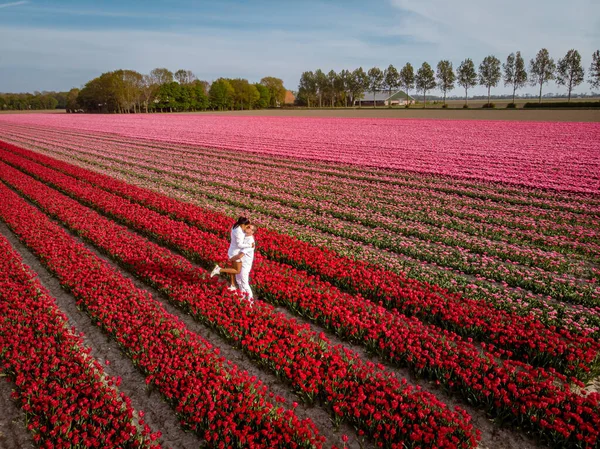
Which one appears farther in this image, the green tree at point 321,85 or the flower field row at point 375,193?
the green tree at point 321,85

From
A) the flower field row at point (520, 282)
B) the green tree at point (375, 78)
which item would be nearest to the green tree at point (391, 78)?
the green tree at point (375, 78)

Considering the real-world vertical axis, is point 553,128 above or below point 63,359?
above

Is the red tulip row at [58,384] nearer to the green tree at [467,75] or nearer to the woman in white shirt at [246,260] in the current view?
the woman in white shirt at [246,260]

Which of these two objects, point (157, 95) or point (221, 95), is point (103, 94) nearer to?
point (157, 95)

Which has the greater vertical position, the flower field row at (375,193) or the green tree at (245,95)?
the green tree at (245,95)

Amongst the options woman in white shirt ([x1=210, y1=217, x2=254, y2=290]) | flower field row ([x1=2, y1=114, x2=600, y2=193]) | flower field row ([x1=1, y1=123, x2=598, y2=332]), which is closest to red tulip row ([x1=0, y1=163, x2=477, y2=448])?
woman in white shirt ([x1=210, y1=217, x2=254, y2=290])

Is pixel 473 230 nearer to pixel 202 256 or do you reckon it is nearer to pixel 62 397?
pixel 202 256

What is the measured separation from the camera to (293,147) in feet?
126

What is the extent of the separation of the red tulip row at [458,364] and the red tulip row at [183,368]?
1084mm

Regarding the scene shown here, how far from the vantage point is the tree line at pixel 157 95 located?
143875 millimetres

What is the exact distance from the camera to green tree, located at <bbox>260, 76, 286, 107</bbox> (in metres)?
166

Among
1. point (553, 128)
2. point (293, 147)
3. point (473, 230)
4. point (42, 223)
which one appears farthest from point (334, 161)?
point (553, 128)

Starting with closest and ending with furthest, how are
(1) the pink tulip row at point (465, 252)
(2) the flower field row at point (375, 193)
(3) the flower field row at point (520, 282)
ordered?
1. (3) the flower field row at point (520, 282)
2. (1) the pink tulip row at point (465, 252)
3. (2) the flower field row at point (375, 193)

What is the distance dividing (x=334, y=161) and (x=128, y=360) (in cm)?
2420
